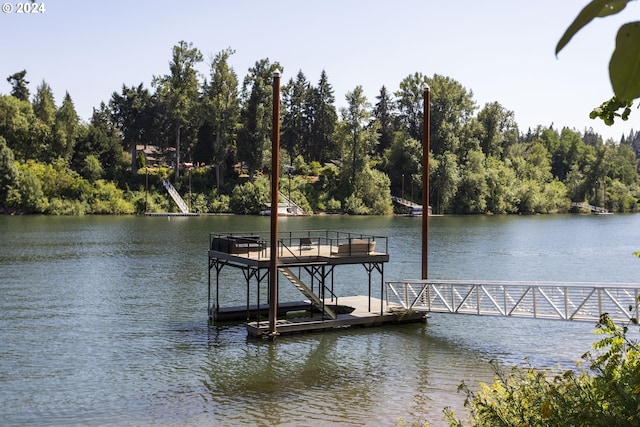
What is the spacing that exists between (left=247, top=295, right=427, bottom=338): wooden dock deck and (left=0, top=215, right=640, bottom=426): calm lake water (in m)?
0.35

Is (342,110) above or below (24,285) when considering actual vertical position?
above

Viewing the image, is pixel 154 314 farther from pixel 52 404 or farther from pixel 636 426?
pixel 636 426

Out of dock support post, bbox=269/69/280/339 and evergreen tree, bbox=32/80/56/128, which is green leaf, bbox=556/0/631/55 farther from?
evergreen tree, bbox=32/80/56/128

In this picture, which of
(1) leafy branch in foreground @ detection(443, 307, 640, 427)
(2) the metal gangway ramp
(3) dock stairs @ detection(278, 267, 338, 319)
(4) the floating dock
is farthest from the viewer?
(3) dock stairs @ detection(278, 267, 338, 319)

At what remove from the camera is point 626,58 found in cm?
96

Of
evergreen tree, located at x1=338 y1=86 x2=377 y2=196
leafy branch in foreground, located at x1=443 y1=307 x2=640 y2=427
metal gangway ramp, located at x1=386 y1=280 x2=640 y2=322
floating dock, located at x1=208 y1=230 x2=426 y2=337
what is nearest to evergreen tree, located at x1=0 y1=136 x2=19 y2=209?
evergreen tree, located at x1=338 y1=86 x2=377 y2=196

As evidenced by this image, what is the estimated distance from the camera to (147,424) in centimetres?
1566

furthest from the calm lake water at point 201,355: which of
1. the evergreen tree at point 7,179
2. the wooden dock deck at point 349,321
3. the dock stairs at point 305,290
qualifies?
the evergreen tree at point 7,179

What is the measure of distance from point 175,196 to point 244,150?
1096 centimetres

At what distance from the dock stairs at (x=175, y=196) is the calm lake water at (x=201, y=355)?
47.3 meters

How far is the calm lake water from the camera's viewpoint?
16797 millimetres

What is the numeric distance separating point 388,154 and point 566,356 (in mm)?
90465

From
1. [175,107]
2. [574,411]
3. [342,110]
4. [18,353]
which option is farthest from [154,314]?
[342,110]

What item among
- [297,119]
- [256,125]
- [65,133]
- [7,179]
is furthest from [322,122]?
[7,179]
